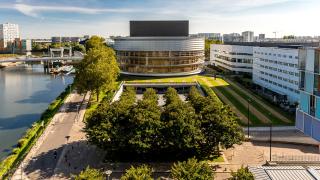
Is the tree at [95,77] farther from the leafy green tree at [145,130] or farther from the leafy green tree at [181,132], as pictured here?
the leafy green tree at [181,132]

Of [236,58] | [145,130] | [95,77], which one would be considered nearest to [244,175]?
[145,130]

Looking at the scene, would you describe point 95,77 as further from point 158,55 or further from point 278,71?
point 278,71

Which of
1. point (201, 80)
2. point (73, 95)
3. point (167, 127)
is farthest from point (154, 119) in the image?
point (201, 80)

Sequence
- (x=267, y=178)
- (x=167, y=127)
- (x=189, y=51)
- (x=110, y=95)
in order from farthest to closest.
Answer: (x=189, y=51) < (x=110, y=95) < (x=167, y=127) < (x=267, y=178)

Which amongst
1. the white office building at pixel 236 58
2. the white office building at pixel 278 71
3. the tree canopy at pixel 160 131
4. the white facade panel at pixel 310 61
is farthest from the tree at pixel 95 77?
the white facade panel at pixel 310 61

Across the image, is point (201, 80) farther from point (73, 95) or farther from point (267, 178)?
point (267, 178)

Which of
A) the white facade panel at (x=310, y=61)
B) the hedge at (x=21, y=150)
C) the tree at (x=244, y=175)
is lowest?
the hedge at (x=21, y=150)
